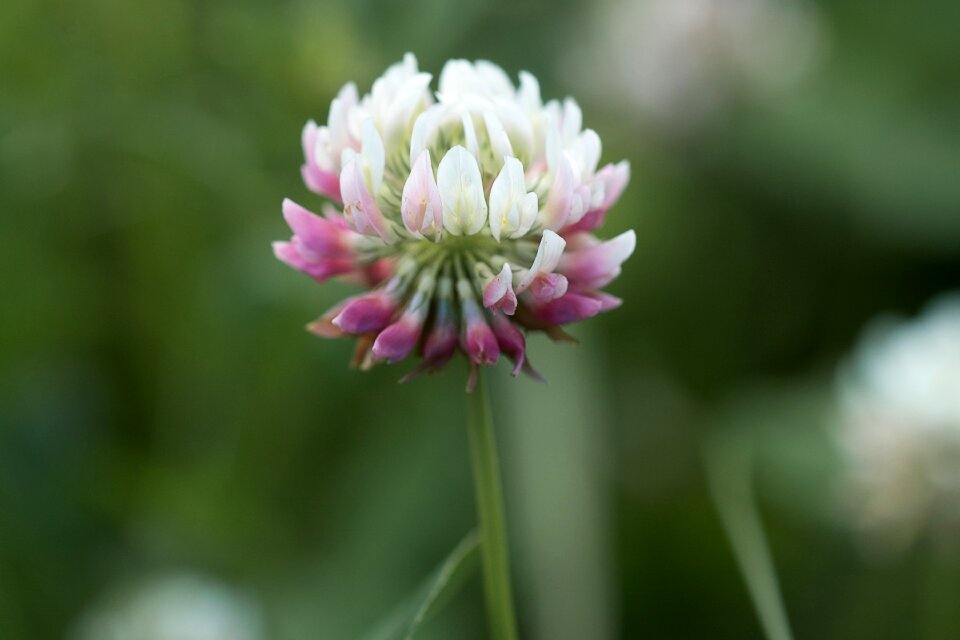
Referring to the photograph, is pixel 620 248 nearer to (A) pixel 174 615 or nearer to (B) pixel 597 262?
(B) pixel 597 262

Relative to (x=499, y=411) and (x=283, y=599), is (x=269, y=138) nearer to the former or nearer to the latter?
(x=499, y=411)

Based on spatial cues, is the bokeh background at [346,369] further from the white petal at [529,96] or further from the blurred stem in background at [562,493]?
the white petal at [529,96]

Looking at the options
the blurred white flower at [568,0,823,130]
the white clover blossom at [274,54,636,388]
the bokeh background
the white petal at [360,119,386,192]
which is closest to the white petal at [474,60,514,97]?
the white clover blossom at [274,54,636,388]

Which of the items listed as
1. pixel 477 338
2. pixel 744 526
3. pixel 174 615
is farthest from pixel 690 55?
pixel 477 338

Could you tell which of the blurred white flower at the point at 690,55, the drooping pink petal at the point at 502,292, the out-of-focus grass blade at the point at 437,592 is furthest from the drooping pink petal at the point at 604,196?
the blurred white flower at the point at 690,55

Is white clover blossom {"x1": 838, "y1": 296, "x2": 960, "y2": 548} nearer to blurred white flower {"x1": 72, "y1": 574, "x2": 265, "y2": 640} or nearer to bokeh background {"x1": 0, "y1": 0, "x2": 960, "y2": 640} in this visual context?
bokeh background {"x1": 0, "y1": 0, "x2": 960, "y2": 640}

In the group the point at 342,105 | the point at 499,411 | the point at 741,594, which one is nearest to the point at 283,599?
the point at 499,411
